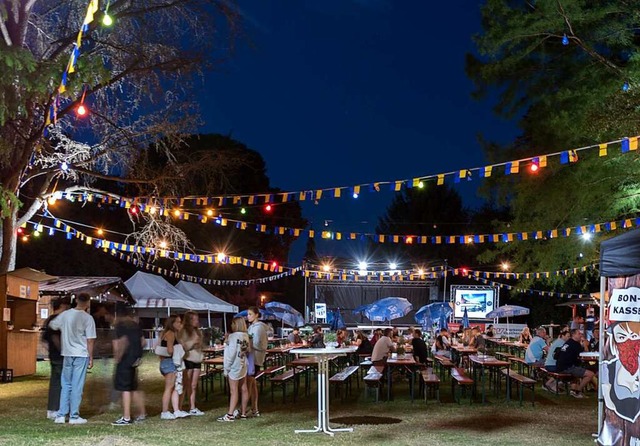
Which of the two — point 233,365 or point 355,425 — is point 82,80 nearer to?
point 233,365

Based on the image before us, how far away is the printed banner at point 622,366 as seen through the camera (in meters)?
6.62

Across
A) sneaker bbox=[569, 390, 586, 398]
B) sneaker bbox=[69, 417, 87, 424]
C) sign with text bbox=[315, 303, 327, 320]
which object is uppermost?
sign with text bbox=[315, 303, 327, 320]

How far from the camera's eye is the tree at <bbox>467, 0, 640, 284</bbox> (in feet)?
48.5

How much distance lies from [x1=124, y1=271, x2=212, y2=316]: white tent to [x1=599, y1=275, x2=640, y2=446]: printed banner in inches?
744

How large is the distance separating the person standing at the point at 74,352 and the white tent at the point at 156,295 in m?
15.2

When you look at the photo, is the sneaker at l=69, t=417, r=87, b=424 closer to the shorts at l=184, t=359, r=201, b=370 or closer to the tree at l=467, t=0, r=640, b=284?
the shorts at l=184, t=359, r=201, b=370

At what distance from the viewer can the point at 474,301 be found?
1422 inches

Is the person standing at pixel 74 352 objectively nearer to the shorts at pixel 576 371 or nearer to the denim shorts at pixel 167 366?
the denim shorts at pixel 167 366

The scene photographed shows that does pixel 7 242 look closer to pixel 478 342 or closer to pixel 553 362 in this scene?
Result: pixel 478 342

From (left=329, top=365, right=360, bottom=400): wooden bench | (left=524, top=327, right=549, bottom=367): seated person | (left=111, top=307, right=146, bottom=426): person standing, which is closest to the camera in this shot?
(left=111, top=307, right=146, bottom=426): person standing

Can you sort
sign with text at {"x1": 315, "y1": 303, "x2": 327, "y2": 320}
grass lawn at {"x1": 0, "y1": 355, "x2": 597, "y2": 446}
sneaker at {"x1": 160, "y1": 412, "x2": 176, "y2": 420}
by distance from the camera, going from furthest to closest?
sign with text at {"x1": 315, "y1": 303, "x2": 327, "y2": 320}
sneaker at {"x1": 160, "y1": 412, "x2": 176, "y2": 420}
grass lawn at {"x1": 0, "y1": 355, "x2": 597, "y2": 446}

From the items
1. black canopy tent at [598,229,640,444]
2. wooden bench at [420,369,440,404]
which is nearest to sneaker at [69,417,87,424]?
wooden bench at [420,369,440,404]

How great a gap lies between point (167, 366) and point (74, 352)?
118 cm

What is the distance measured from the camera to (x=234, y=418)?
9484mm
